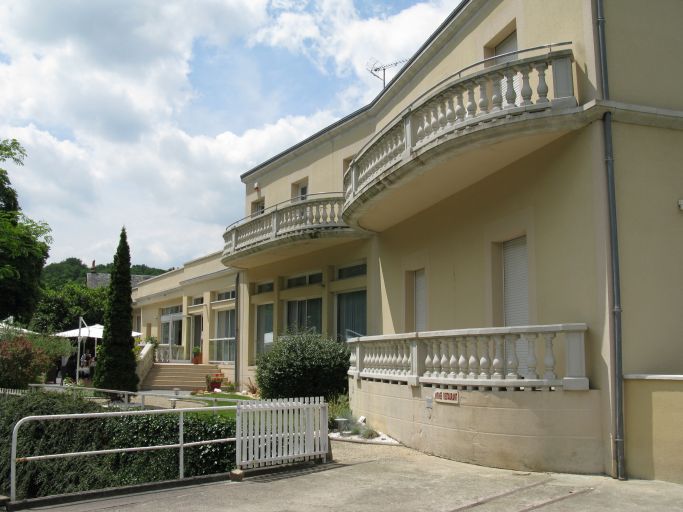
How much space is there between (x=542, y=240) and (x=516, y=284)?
1.28m

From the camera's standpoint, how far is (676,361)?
9438 millimetres

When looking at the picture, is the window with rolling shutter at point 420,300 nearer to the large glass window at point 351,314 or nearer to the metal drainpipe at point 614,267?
the large glass window at point 351,314

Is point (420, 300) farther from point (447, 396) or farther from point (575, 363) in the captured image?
point (575, 363)

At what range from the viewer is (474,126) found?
414 inches

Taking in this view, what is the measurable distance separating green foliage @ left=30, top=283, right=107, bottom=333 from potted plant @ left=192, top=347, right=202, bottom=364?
935 inches

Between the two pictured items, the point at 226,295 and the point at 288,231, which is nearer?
the point at 288,231

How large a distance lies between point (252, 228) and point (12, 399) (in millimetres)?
8852

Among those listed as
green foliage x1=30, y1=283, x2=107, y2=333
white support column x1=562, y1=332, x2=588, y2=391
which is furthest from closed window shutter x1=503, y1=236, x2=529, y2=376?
green foliage x1=30, y1=283, x2=107, y2=333

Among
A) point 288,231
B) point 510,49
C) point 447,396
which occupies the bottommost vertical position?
point 447,396

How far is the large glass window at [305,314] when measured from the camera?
20.9 metres

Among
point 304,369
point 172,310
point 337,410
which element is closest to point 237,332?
point 304,369

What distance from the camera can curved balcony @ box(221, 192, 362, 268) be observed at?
18.5 metres

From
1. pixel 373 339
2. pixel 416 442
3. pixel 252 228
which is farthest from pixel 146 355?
pixel 416 442

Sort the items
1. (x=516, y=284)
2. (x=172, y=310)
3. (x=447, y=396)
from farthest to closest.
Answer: (x=172, y=310) → (x=516, y=284) → (x=447, y=396)
